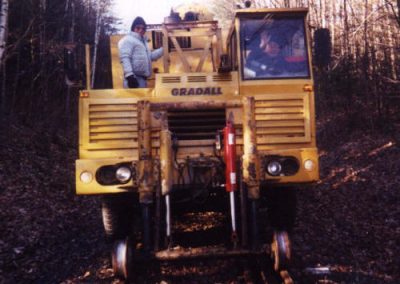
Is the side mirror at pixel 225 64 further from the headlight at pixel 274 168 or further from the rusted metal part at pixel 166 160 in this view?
the headlight at pixel 274 168

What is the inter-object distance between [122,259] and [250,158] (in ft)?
5.77

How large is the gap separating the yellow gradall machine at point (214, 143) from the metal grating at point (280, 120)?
1cm

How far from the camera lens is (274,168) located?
5.54 m

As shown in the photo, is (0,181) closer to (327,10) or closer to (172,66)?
(172,66)

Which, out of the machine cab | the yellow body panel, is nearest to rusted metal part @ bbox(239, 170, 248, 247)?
the yellow body panel

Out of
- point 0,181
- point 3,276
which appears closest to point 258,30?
point 3,276

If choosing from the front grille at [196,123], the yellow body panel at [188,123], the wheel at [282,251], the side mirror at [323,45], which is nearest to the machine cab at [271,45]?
the side mirror at [323,45]

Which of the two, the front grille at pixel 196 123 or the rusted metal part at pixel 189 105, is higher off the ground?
the rusted metal part at pixel 189 105

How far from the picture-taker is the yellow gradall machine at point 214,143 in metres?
5.18

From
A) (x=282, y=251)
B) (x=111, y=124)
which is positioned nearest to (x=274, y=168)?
(x=282, y=251)

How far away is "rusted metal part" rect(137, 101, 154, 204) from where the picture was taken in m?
5.22

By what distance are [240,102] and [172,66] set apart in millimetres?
2606

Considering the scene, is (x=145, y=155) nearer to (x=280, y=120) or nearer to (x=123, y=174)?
(x=123, y=174)

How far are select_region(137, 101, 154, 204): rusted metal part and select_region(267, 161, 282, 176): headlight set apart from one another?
4.57ft
